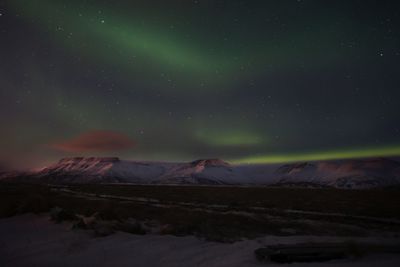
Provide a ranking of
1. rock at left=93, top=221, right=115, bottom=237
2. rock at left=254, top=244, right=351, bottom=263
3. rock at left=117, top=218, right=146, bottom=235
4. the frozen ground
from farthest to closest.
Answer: rock at left=117, top=218, right=146, bottom=235 → rock at left=93, top=221, right=115, bottom=237 → the frozen ground → rock at left=254, top=244, right=351, bottom=263

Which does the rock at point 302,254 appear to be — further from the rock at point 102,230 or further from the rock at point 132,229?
the rock at point 102,230

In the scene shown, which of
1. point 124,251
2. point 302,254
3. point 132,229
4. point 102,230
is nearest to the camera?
point 302,254

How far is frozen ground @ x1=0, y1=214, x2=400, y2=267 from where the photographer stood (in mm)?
9602

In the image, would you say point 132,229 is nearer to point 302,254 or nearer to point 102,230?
point 102,230

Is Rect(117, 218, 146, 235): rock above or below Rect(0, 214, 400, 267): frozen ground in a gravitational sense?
above

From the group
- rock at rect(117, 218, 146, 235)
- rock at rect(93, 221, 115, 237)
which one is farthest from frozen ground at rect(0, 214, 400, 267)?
rock at rect(117, 218, 146, 235)

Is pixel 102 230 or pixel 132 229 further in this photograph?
pixel 132 229

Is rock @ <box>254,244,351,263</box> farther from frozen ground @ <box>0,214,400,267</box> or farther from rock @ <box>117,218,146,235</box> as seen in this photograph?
rock @ <box>117,218,146,235</box>

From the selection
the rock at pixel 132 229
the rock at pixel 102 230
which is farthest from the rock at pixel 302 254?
the rock at pixel 102 230

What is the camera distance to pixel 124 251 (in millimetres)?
11062

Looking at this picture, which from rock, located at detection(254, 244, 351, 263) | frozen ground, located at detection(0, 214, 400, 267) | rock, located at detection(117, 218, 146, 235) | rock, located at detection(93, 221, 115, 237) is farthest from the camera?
rock, located at detection(117, 218, 146, 235)

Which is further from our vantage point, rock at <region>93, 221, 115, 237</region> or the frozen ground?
rock at <region>93, 221, 115, 237</region>

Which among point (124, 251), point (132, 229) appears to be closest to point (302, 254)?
point (124, 251)

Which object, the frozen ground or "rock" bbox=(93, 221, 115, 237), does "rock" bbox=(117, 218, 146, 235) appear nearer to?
"rock" bbox=(93, 221, 115, 237)
